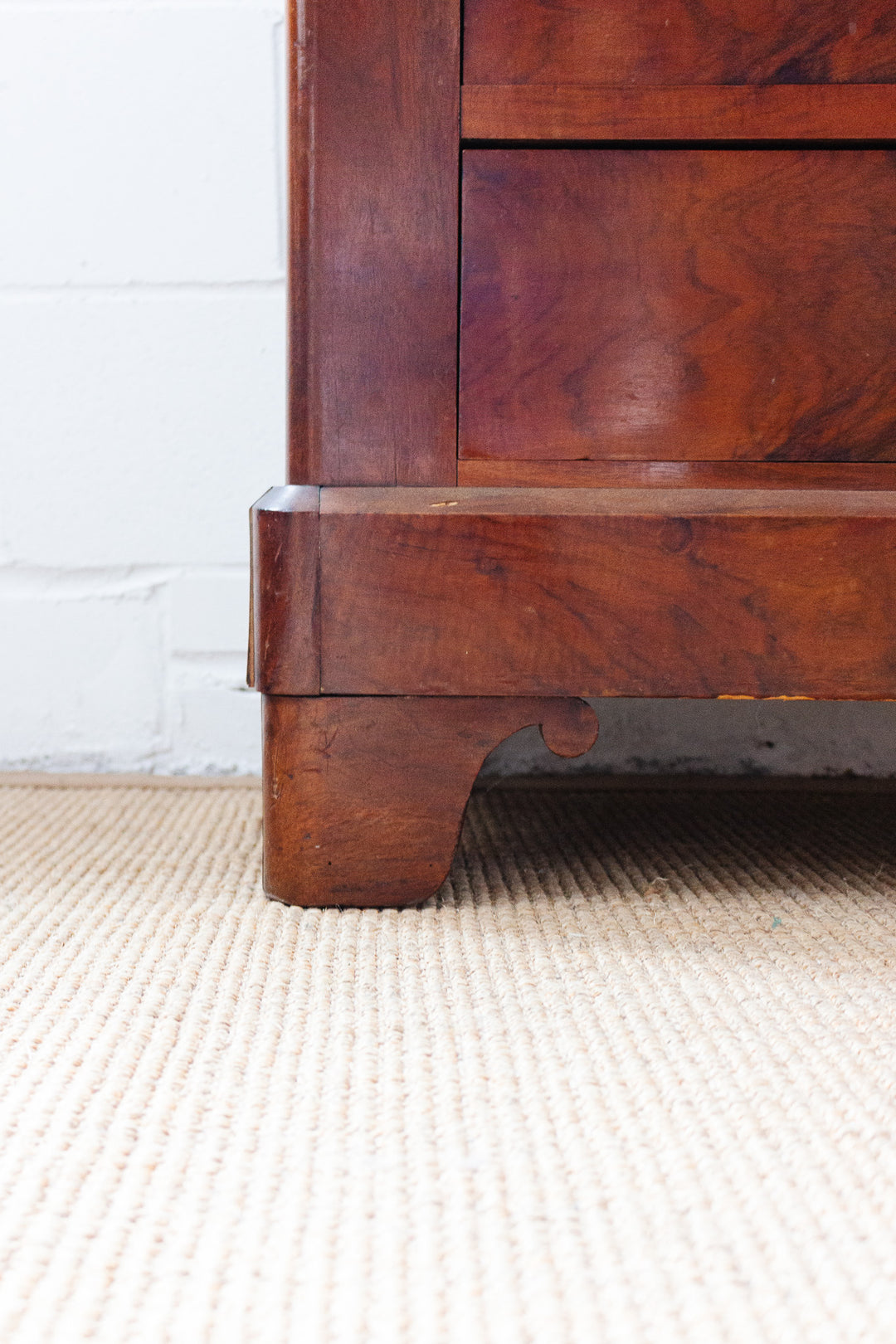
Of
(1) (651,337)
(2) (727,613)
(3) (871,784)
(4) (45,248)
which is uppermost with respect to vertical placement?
(4) (45,248)

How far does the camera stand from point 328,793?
0.59 metres

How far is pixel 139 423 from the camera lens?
95 cm

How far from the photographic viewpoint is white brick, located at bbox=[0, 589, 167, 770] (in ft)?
3.18

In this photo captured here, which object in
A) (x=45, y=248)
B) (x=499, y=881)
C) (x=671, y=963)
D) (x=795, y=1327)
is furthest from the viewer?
(x=45, y=248)

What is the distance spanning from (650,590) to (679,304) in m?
0.16

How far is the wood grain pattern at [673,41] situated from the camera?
58cm

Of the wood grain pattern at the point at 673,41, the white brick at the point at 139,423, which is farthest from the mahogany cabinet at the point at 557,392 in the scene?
the white brick at the point at 139,423

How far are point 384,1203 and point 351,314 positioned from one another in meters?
0.44

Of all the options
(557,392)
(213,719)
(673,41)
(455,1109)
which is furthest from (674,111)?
(213,719)

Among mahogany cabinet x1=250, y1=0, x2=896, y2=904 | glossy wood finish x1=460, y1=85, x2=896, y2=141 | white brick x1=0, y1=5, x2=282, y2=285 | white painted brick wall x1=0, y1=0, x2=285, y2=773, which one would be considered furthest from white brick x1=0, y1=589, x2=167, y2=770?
glossy wood finish x1=460, y1=85, x2=896, y2=141

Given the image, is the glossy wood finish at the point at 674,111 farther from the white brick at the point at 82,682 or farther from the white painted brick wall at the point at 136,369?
the white brick at the point at 82,682

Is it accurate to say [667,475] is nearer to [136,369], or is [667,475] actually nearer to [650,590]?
[650,590]

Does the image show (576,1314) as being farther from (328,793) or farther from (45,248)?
(45,248)

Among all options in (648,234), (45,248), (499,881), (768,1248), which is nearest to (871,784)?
(499,881)
